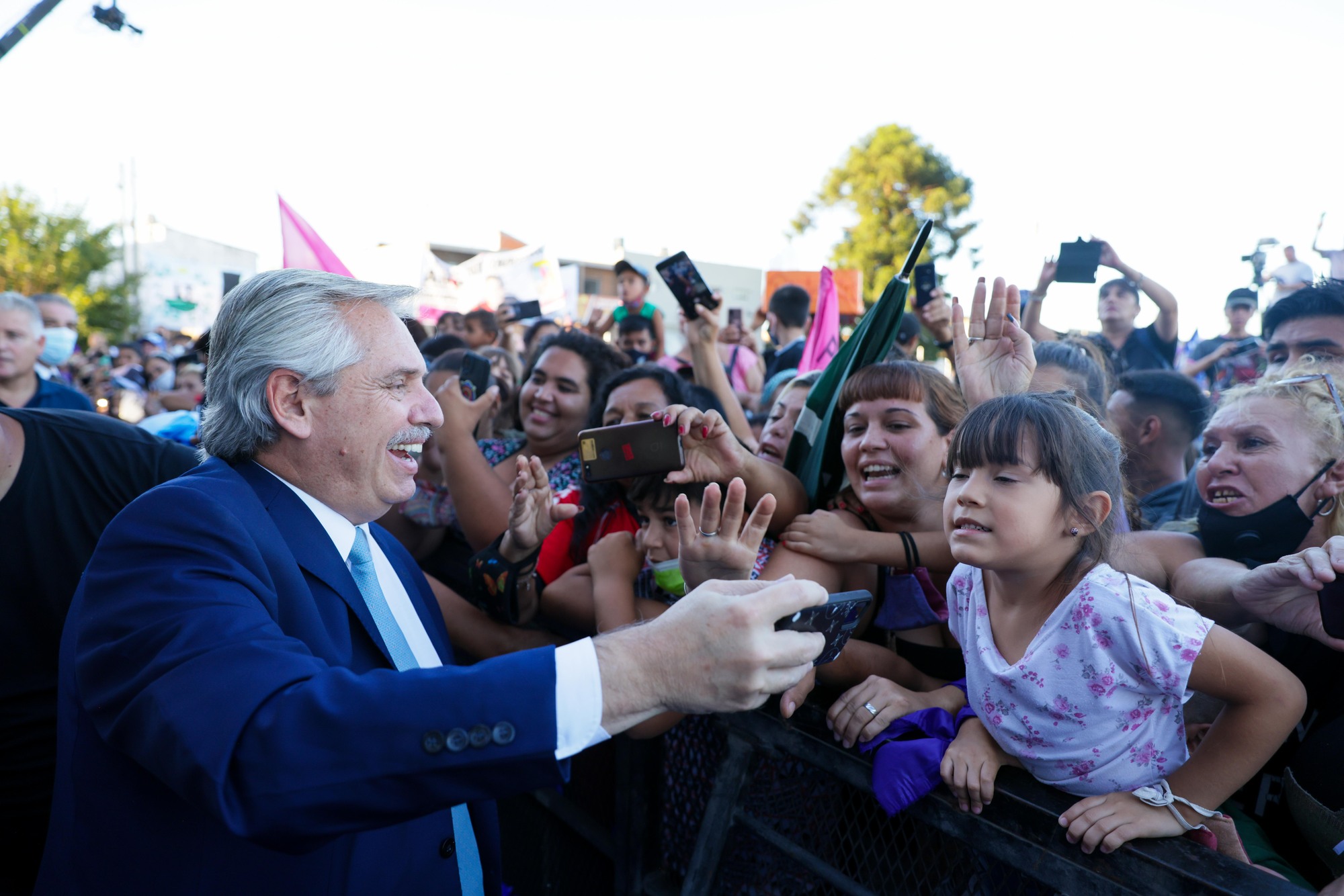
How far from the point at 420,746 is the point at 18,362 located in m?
4.85

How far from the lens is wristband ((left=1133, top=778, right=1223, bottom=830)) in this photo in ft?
5.27

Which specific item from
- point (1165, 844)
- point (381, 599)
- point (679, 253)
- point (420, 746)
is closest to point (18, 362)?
point (679, 253)

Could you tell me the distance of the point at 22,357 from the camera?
4.63m

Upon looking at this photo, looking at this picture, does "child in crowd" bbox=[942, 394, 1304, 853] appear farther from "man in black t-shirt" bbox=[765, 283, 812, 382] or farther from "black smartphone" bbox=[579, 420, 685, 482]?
"man in black t-shirt" bbox=[765, 283, 812, 382]

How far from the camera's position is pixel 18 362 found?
15.2ft

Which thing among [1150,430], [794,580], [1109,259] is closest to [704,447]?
[794,580]

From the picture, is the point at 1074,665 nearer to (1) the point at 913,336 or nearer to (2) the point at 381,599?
(2) the point at 381,599

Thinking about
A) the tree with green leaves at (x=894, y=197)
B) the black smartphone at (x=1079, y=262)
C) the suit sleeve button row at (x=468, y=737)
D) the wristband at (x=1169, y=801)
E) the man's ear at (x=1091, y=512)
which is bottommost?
the wristband at (x=1169, y=801)

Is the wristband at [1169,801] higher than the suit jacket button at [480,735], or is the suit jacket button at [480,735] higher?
the suit jacket button at [480,735]

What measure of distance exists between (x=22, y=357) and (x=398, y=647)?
4230mm

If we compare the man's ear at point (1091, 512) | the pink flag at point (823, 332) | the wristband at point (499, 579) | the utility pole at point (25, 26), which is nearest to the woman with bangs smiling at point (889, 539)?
the man's ear at point (1091, 512)

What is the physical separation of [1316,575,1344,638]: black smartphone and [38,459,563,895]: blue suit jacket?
4.90 ft

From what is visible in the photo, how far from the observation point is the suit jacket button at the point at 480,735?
113 centimetres

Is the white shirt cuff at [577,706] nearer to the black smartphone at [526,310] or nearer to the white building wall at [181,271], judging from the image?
the black smartphone at [526,310]
